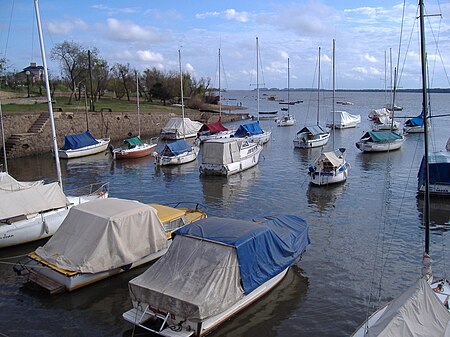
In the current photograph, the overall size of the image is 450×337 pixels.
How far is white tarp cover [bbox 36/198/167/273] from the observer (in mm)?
14398

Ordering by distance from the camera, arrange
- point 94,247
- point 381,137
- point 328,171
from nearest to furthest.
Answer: point 94,247
point 328,171
point 381,137

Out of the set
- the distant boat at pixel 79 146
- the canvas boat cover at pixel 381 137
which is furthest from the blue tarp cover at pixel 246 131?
the distant boat at pixel 79 146

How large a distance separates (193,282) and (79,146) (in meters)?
33.6

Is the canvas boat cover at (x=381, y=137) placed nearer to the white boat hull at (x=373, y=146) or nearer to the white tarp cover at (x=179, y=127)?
the white boat hull at (x=373, y=146)

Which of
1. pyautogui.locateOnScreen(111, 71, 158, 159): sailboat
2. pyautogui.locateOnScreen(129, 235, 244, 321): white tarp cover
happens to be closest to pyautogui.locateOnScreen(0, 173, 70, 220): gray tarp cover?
pyautogui.locateOnScreen(129, 235, 244, 321): white tarp cover

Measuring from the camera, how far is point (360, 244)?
19.3 m

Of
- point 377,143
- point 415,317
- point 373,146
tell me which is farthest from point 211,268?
point 377,143

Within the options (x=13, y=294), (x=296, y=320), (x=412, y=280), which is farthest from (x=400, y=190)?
(x=13, y=294)

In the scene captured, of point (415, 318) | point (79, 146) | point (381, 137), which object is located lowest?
point (415, 318)

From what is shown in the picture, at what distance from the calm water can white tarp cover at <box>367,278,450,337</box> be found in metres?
3.43

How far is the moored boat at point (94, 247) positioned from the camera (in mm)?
14336

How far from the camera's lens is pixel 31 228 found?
18234mm

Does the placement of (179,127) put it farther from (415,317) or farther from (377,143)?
(415,317)

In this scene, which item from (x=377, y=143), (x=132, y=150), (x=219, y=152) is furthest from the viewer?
(x=377, y=143)
